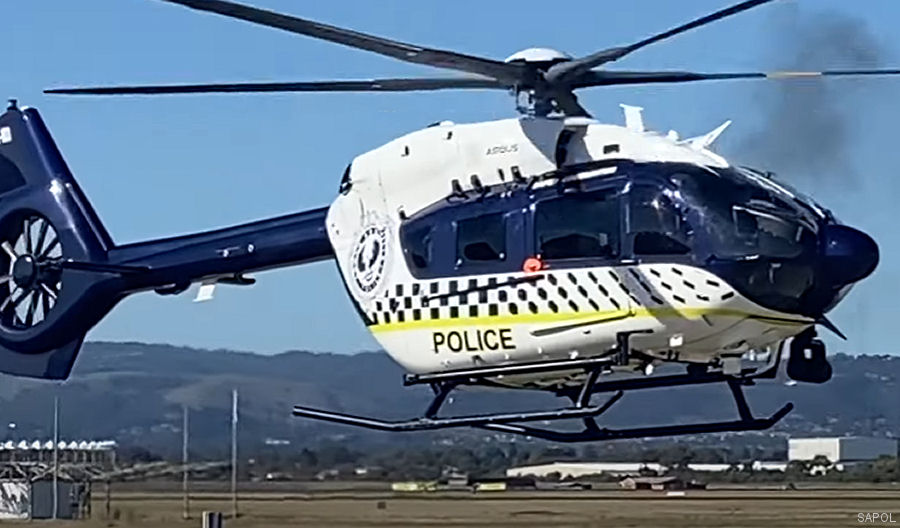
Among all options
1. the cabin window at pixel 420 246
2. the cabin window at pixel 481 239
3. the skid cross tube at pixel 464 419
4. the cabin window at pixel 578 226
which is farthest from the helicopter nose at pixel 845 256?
the cabin window at pixel 420 246

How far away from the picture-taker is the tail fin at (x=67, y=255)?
22.1m

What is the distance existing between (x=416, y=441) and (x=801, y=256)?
276ft

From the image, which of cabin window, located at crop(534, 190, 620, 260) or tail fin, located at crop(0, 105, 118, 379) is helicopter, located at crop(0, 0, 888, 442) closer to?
cabin window, located at crop(534, 190, 620, 260)

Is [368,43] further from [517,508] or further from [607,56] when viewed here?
[517,508]

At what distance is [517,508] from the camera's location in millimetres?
79812

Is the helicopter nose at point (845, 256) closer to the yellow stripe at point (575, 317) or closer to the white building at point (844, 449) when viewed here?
the yellow stripe at point (575, 317)

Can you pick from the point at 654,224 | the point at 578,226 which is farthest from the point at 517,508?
the point at 654,224

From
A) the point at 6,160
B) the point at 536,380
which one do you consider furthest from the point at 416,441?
the point at 536,380

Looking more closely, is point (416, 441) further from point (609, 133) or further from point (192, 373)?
point (609, 133)

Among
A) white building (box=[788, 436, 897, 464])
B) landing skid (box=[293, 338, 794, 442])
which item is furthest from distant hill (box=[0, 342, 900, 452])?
landing skid (box=[293, 338, 794, 442])

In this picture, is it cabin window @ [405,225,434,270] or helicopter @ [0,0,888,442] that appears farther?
cabin window @ [405,225,434,270]

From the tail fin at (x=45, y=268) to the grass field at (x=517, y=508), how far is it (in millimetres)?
35608

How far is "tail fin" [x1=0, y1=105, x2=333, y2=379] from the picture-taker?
72.4 feet

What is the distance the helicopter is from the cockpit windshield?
0.02 metres
